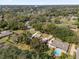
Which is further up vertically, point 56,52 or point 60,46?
point 60,46

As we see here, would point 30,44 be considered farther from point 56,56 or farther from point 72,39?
point 72,39

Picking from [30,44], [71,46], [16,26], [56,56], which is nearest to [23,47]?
[30,44]

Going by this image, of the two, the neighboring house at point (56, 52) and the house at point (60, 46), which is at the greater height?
the house at point (60, 46)

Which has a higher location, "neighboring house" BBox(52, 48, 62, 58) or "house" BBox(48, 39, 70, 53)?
"house" BBox(48, 39, 70, 53)

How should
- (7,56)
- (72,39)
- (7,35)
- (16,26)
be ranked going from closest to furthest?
(7,56) < (72,39) < (7,35) < (16,26)

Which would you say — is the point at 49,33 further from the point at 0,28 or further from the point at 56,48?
the point at 0,28

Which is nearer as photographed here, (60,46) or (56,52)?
(56,52)

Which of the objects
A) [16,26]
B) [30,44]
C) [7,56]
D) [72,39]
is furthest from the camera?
[16,26]

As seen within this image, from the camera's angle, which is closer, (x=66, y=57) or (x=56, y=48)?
(x=66, y=57)

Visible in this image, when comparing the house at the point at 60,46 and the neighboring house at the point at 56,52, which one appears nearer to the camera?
the neighboring house at the point at 56,52

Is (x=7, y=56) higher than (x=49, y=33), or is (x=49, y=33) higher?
(x=7, y=56)

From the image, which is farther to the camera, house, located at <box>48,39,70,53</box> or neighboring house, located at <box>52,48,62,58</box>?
house, located at <box>48,39,70,53</box>
